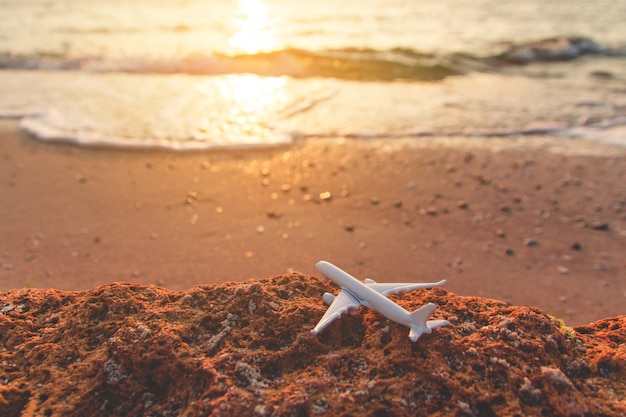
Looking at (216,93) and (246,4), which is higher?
(246,4)

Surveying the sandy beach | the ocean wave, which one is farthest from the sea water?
the sandy beach

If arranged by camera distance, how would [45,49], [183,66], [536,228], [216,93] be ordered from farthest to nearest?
[45,49] → [183,66] → [216,93] → [536,228]

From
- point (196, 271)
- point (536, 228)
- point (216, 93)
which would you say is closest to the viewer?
point (196, 271)

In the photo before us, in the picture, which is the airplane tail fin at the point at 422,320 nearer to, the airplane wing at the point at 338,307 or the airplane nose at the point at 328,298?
the airplane wing at the point at 338,307

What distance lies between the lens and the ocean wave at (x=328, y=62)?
12.1 meters

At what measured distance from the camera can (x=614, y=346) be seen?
2494 millimetres

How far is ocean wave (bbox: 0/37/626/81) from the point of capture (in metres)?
12.1

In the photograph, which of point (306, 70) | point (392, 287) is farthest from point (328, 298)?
point (306, 70)

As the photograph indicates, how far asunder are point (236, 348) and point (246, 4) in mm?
19221

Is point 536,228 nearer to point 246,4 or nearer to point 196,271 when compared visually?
point 196,271

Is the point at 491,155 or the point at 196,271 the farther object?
the point at 491,155

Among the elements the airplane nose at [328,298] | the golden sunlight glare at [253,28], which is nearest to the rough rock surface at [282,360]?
the airplane nose at [328,298]

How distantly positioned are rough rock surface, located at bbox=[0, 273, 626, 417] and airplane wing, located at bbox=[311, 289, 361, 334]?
5 centimetres

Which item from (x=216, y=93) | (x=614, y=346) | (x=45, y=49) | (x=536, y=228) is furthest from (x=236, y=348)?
(x=45, y=49)
